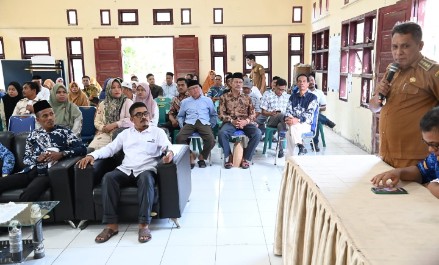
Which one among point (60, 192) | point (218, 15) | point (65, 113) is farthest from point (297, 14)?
point (60, 192)

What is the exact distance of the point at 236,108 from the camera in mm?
4918

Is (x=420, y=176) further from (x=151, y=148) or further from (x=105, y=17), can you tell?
(x=105, y=17)

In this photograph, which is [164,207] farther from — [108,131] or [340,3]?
[340,3]

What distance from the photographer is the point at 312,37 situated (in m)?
8.91

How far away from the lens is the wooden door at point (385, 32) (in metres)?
4.07

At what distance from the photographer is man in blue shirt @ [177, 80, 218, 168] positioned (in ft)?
15.9

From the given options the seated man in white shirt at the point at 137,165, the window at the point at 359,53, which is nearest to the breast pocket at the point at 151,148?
the seated man in white shirt at the point at 137,165

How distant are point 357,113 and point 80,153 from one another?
4.30m

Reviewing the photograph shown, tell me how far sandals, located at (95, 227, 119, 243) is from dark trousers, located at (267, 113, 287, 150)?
2.79 meters

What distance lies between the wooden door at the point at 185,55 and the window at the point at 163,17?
506 millimetres

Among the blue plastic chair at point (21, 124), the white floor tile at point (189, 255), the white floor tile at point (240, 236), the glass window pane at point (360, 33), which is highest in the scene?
the glass window pane at point (360, 33)

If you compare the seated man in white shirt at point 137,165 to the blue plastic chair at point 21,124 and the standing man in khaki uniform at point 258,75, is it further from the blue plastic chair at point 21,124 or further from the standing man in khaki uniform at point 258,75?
the standing man in khaki uniform at point 258,75

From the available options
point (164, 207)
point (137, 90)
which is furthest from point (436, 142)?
point (137, 90)

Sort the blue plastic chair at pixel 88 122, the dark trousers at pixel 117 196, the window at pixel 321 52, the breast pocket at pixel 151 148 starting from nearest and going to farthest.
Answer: the dark trousers at pixel 117 196, the breast pocket at pixel 151 148, the blue plastic chair at pixel 88 122, the window at pixel 321 52
